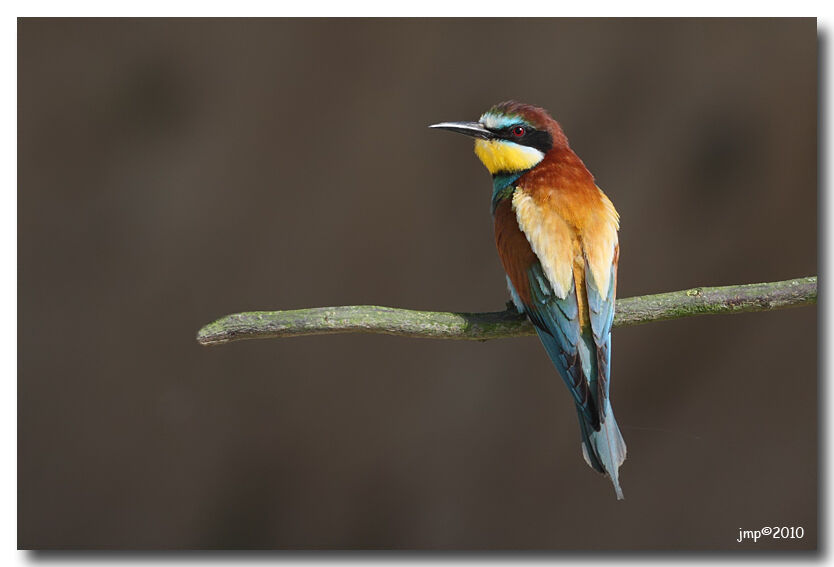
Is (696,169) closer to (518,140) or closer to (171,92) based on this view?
(518,140)

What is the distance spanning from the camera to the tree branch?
1535 mm

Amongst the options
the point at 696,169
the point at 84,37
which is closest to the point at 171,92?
the point at 84,37

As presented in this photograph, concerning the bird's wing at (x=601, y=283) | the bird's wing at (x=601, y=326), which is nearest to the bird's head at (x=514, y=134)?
the bird's wing at (x=601, y=283)

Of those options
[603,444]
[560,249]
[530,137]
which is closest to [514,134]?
[530,137]

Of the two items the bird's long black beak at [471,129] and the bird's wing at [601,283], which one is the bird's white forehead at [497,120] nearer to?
the bird's long black beak at [471,129]

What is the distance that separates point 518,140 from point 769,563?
0.97 metres

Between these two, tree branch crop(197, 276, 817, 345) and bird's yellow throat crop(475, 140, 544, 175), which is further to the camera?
bird's yellow throat crop(475, 140, 544, 175)

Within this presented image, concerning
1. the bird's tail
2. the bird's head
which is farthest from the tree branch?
the bird's head

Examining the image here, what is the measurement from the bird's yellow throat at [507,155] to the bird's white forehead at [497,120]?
0.10 ft

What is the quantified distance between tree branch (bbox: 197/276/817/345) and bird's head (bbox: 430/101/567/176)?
0.95 ft

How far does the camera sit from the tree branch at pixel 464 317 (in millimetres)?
1535

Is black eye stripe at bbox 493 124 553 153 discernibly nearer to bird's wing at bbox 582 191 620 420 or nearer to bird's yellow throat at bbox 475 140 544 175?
bird's yellow throat at bbox 475 140 544 175

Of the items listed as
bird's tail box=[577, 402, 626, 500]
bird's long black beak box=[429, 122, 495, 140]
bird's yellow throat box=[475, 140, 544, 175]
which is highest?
bird's long black beak box=[429, 122, 495, 140]

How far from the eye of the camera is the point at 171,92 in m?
1.96
